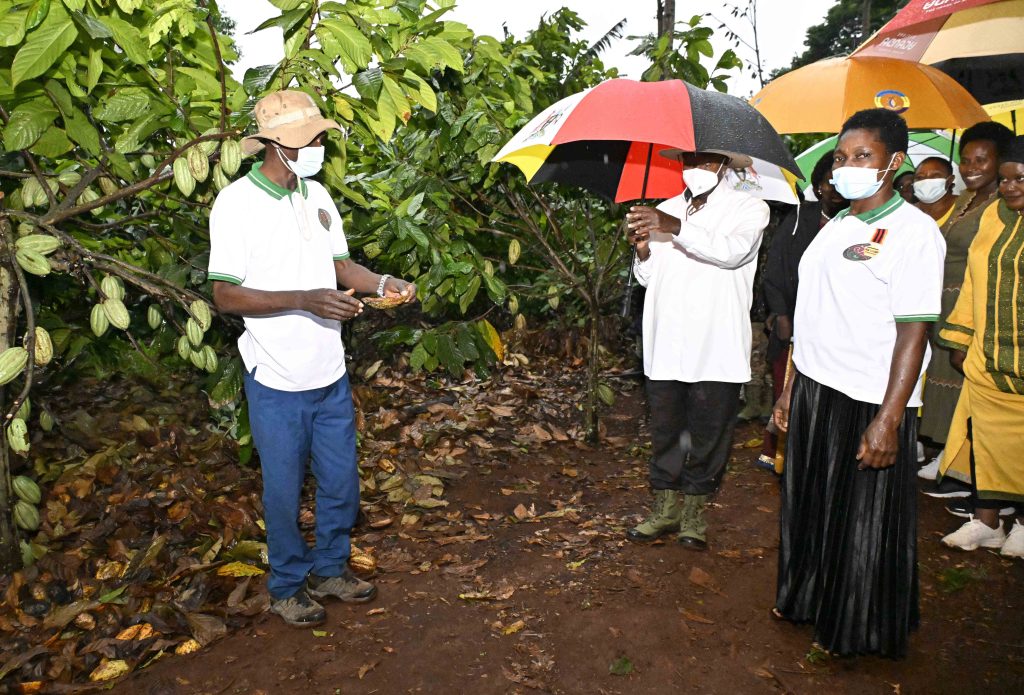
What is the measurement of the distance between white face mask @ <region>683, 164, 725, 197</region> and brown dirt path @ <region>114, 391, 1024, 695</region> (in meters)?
1.81

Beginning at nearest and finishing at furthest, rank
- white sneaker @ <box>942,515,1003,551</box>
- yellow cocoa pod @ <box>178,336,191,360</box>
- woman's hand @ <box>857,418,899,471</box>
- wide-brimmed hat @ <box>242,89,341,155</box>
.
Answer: woman's hand @ <box>857,418,899,471</box> < wide-brimmed hat @ <box>242,89,341,155</box> < yellow cocoa pod @ <box>178,336,191,360</box> < white sneaker @ <box>942,515,1003,551</box>

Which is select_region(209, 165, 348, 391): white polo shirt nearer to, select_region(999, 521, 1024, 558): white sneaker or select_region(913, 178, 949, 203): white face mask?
select_region(999, 521, 1024, 558): white sneaker

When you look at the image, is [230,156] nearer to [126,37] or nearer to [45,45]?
[126,37]

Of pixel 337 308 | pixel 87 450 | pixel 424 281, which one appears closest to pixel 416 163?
pixel 424 281

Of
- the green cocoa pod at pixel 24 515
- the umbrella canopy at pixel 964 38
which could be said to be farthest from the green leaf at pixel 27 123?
the umbrella canopy at pixel 964 38

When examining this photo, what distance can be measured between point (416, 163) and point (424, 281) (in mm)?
798

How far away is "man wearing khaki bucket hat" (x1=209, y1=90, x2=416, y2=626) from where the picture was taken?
112 inches

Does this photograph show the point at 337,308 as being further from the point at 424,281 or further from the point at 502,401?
the point at 502,401

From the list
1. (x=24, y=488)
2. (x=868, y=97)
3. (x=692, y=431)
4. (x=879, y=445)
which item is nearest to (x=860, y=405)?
(x=879, y=445)

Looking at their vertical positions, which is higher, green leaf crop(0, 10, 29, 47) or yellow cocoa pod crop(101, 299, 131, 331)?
green leaf crop(0, 10, 29, 47)

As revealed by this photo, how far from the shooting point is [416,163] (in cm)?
472

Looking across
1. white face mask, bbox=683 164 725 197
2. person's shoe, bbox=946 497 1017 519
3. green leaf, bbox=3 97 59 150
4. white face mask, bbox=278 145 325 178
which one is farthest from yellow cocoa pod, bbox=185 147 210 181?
person's shoe, bbox=946 497 1017 519

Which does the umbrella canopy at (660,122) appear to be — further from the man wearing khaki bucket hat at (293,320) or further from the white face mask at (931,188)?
the white face mask at (931,188)

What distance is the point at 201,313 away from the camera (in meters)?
3.13
